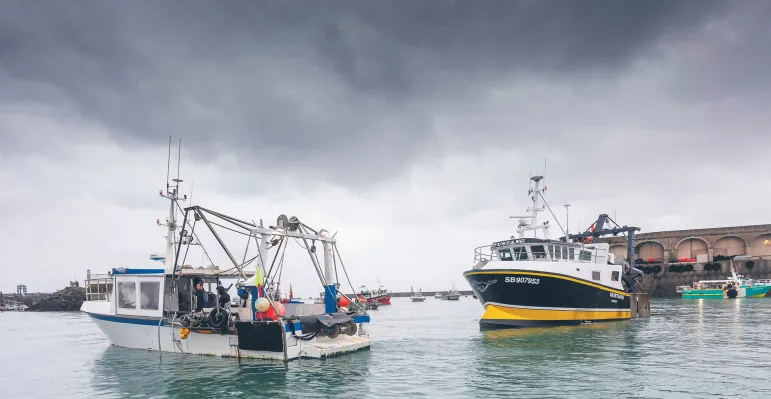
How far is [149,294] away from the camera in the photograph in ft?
75.9

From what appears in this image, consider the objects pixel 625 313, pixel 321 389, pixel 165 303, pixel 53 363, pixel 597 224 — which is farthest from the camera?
pixel 597 224

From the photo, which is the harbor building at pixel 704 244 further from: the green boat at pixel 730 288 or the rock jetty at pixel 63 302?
the rock jetty at pixel 63 302

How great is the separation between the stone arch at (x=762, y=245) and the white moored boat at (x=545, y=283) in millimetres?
73567

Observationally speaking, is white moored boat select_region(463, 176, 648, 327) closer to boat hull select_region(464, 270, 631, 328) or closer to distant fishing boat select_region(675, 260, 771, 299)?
boat hull select_region(464, 270, 631, 328)

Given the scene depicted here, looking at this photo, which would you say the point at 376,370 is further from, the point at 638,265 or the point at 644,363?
the point at 638,265

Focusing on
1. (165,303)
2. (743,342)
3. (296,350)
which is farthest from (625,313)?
(165,303)

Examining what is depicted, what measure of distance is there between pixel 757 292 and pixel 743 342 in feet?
222

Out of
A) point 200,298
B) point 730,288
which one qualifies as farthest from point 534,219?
point 730,288

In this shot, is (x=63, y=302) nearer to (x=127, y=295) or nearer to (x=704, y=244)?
(x=127, y=295)

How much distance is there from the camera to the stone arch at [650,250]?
Answer: 4075 inches

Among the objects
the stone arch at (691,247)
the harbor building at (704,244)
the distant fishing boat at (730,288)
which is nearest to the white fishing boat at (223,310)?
the distant fishing boat at (730,288)

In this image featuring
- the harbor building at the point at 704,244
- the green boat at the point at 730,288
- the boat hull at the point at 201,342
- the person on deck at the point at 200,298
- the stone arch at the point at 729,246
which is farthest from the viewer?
the stone arch at the point at 729,246

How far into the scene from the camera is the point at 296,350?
20.1 metres

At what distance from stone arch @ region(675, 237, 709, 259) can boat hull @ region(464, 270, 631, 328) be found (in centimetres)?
7756
